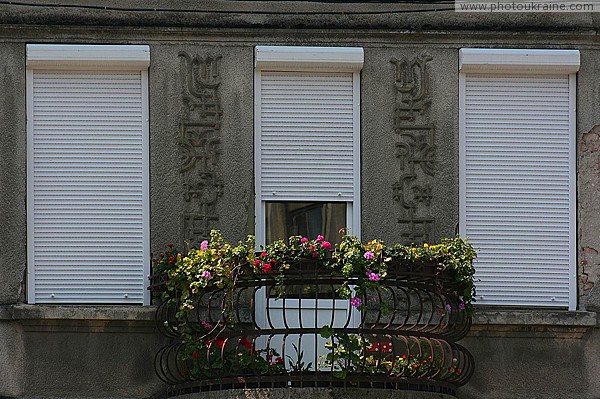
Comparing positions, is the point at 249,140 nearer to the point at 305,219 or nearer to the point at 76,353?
the point at 305,219

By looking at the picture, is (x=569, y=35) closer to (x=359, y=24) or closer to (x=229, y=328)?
(x=359, y=24)

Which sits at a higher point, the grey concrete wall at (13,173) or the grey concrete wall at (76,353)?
the grey concrete wall at (13,173)

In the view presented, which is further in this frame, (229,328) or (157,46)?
(157,46)

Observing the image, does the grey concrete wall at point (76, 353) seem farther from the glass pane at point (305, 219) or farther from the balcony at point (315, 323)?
the glass pane at point (305, 219)

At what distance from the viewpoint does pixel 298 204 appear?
1429 cm

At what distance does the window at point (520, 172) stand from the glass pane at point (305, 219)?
114 cm

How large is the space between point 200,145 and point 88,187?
1.07 metres

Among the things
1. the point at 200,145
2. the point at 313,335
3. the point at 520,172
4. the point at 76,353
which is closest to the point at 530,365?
the point at 520,172

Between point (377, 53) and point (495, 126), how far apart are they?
126 cm

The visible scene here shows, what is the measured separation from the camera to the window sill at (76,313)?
1380 cm

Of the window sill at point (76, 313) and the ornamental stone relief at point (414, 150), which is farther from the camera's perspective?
the ornamental stone relief at point (414, 150)

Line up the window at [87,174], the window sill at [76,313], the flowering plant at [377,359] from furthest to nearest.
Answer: the window at [87,174], the window sill at [76,313], the flowering plant at [377,359]

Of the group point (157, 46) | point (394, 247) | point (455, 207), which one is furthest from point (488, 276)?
point (157, 46)

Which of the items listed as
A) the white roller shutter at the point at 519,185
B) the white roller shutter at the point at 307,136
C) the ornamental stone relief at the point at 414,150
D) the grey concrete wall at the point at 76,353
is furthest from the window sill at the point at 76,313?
the white roller shutter at the point at 519,185
